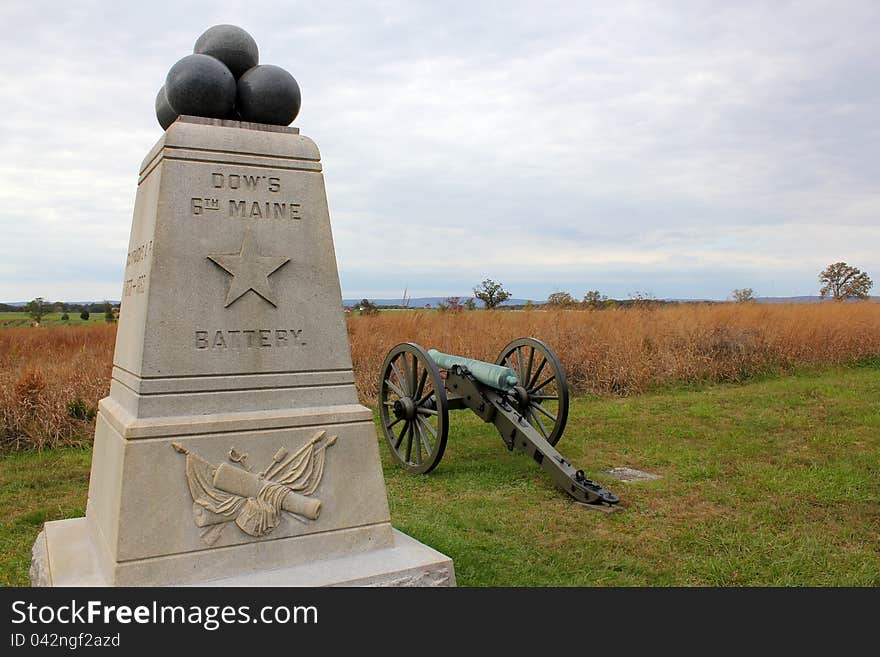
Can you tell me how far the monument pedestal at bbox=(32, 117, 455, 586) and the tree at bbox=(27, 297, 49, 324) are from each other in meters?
11.2

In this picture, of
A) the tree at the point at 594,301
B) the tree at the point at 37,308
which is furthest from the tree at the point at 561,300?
→ the tree at the point at 37,308

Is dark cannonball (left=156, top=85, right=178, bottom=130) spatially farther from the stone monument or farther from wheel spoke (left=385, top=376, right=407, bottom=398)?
wheel spoke (left=385, top=376, right=407, bottom=398)

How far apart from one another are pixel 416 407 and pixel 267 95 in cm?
367

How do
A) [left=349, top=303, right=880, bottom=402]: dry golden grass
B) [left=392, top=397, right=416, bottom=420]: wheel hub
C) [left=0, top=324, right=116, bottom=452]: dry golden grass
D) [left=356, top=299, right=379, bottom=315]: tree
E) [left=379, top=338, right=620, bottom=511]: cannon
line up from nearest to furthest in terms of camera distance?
[left=379, top=338, right=620, bottom=511]: cannon, [left=392, top=397, right=416, bottom=420]: wheel hub, [left=0, top=324, right=116, bottom=452]: dry golden grass, [left=349, top=303, right=880, bottom=402]: dry golden grass, [left=356, top=299, right=379, bottom=315]: tree

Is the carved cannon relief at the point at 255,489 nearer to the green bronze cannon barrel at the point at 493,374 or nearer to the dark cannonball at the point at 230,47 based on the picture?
the dark cannonball at the point at 230,47

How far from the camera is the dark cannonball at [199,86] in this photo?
3299 millimetres

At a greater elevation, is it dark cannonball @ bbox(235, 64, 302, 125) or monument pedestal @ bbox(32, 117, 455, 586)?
dark cannonball @ bbox(235, 64, 302, 125)

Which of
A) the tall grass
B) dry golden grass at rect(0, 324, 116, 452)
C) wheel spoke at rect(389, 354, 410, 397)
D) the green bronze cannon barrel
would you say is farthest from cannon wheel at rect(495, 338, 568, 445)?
dry golden grass at rect(0, 324, 116, 452)

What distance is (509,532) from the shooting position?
500cm

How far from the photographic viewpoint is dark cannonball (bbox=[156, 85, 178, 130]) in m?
3.54

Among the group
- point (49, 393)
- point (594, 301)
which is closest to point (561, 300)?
point (594, 301)

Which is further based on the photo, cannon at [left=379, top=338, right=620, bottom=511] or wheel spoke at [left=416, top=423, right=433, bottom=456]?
wheel spoke at [left=416, top=423, right=433, bottom=456]

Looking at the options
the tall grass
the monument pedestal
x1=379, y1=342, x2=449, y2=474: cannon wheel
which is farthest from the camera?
A: the tall grass

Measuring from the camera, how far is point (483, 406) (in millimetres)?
6422
